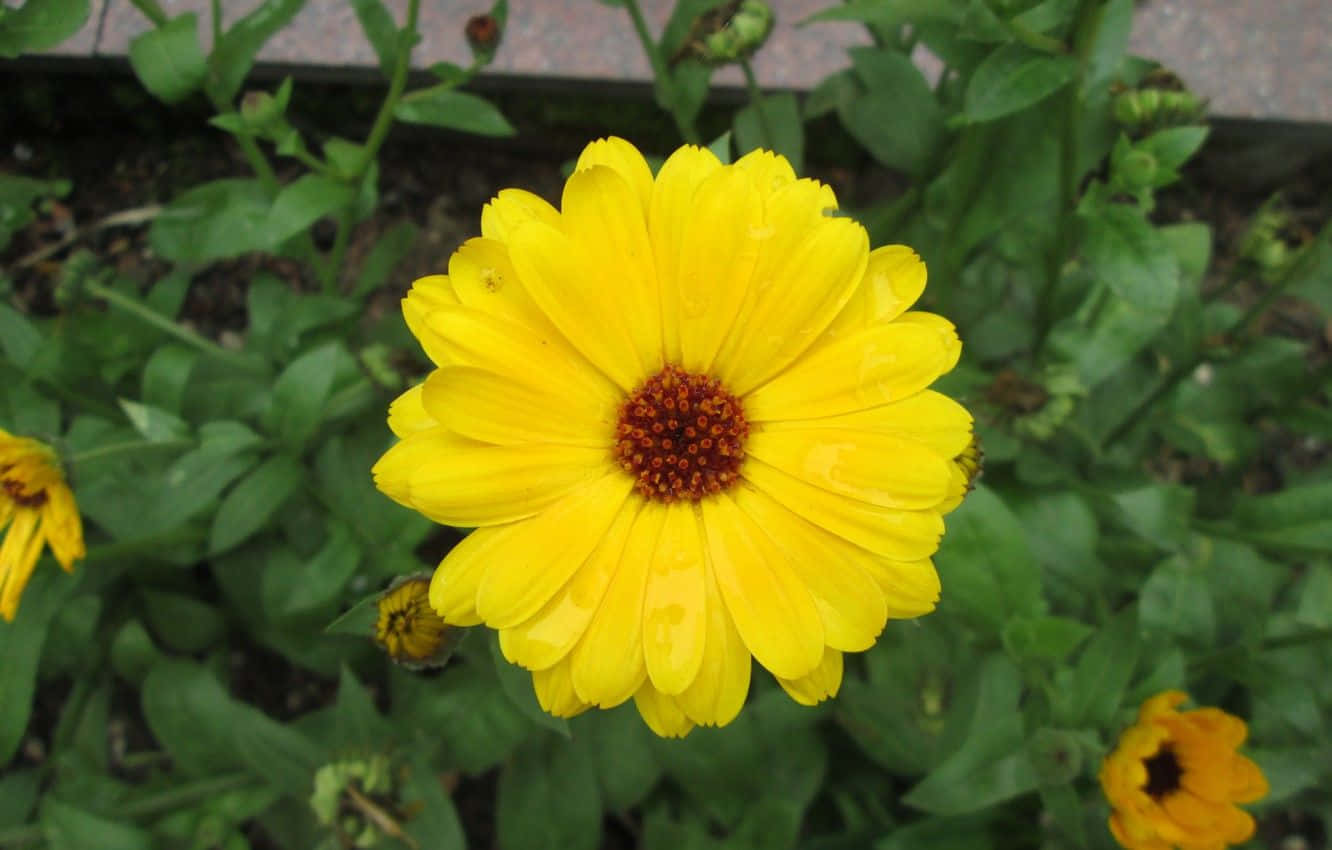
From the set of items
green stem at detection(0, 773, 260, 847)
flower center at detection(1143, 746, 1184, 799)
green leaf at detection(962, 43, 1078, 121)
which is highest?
green leaf at detection(962, 43, 1078, 121)

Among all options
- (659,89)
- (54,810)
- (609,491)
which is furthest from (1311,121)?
(54,810)

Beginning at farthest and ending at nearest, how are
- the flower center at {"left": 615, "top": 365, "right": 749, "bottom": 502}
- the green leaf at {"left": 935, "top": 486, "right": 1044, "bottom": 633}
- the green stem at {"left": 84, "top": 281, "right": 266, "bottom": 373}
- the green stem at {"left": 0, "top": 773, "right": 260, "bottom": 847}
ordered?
1. the green stem at {"left": 84, "top": 281, "right": 266, "bottom": 373}
2. the green stem at {"left": 0, "top": 773, "right": 260, "bottom": 847}
3. the green leaf at {"left": 935, "top": 486, "right": 1044, "bottom": 633}
4. the flower center at {"left": 615, "top": 365, "right": 749, "bottom": 502}

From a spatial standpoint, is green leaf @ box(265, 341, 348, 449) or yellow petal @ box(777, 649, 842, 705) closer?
yellow petal @ box(777, 649, 842, 705)

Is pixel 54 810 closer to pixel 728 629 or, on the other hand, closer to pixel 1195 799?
pixel 728 629

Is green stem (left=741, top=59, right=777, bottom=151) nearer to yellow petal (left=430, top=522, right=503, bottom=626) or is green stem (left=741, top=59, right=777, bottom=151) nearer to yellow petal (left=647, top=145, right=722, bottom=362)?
yellow petal (left=647, top=145, right=722, bottom=362)

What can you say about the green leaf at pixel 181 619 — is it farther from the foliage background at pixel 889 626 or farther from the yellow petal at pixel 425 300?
the yellow petal at pixel 425 300

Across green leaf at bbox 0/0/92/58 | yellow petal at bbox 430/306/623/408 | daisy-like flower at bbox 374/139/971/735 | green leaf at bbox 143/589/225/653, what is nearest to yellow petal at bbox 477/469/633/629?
daisy-like flower at bbox 374/139/971/735

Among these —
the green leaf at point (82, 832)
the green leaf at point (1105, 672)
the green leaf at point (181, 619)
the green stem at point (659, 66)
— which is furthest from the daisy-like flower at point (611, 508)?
the green leaf at point (181, 619)
